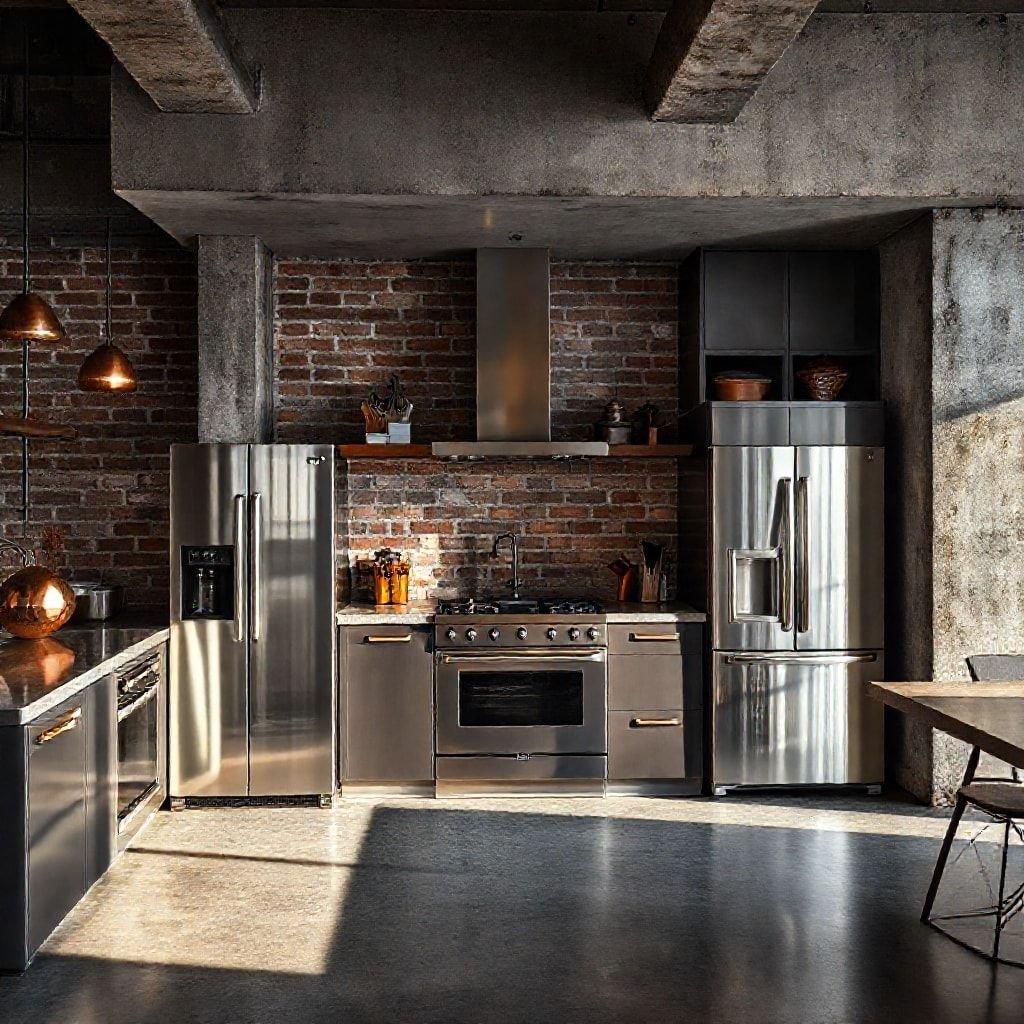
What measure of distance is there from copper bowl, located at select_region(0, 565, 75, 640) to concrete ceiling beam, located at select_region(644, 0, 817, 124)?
3.14m

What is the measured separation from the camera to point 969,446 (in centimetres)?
507

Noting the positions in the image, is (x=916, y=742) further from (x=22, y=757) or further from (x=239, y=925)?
(x=22, y=757)

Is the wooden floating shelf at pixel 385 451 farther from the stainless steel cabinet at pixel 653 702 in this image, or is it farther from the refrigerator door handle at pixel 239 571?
the stainless steel cabinet at pixel 653 702

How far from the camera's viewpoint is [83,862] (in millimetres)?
3795

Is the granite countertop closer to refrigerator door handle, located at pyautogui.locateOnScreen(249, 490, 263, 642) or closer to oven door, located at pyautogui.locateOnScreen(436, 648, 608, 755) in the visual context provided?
refrigerator door handle, located at pyautogui.locateOnScreen(249, 490, 263, 642)

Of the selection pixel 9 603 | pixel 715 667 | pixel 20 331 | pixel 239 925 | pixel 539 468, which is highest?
pixel 20 331

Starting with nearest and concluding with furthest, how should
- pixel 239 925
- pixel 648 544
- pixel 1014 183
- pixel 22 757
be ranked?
pixel 22 757, pixel 239 925, pixel 1014 183, pixel 648 544

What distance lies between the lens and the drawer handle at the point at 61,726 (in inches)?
133

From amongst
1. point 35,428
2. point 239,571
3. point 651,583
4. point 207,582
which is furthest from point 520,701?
point 35,428

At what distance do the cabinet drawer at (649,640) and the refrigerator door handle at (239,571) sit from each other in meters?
1.80

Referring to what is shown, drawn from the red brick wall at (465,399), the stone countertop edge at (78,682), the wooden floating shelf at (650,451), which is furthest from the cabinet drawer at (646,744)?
the stone countertop edge at (78,682)

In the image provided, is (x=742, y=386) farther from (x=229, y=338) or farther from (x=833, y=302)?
(x=229, y=338)

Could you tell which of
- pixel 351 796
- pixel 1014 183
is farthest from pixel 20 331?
pixel 1014 183

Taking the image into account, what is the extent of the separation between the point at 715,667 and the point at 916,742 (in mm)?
1022
